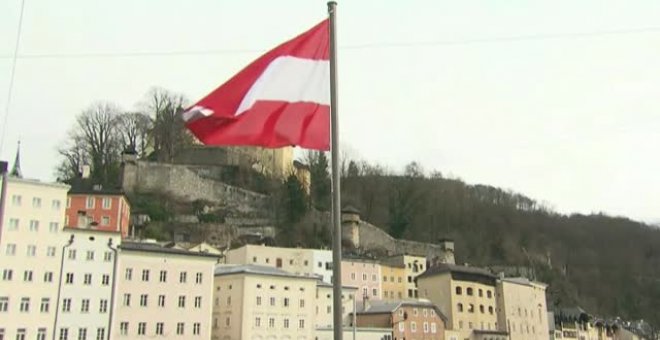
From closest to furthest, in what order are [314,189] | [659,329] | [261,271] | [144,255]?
[144,255] < [261,271] < [314,189] < [659,329]

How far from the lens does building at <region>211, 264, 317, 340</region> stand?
189ft

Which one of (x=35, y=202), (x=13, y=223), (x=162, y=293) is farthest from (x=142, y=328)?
(x=35, y=202)

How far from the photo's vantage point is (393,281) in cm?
→ 8475

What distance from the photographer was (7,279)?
159ft

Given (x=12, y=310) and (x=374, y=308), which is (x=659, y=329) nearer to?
(x=374, y=308)

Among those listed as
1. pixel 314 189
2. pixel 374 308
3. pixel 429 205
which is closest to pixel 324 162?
pixel 314 189

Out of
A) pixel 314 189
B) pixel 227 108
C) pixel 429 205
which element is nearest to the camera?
pixel 227 108

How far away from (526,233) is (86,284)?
109 meters

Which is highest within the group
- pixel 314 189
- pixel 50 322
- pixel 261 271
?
pixel 314 189

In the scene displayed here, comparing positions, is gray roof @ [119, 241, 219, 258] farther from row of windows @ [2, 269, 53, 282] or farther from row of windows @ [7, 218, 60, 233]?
row of windows @ [2, 269, 53, 282]

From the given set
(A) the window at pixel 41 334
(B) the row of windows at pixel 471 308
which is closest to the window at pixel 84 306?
(A) the window at pixel 41 334

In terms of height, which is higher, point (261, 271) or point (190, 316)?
point (261, 271)

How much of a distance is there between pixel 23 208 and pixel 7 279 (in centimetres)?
524

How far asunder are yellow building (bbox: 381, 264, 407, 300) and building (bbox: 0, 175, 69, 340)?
42.1m
